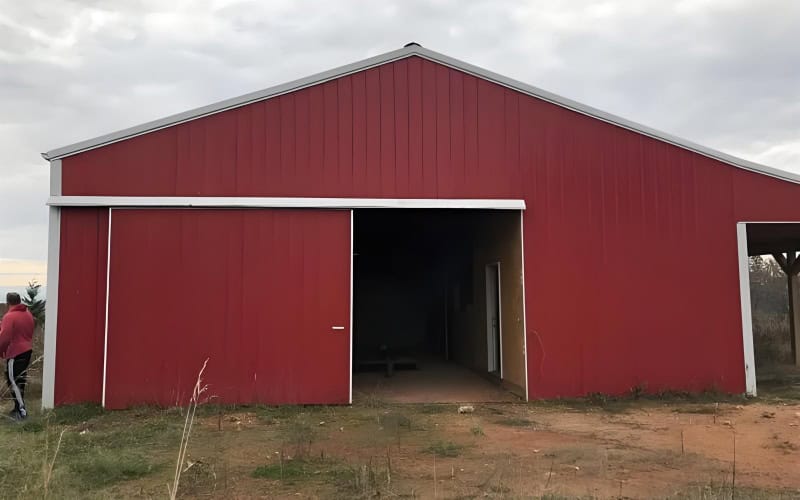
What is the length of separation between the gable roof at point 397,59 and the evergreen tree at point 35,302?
10.5m

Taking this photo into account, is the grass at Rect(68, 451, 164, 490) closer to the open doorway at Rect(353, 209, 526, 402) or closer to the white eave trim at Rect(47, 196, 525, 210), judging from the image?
the white eave trim at Rect(47, 196, 525, 210)

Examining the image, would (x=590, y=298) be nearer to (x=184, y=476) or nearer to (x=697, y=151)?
(x=697, y=151)

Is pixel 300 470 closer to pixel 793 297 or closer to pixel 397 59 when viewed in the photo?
pixel 397 59

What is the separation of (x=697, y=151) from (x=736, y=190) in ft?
2.91

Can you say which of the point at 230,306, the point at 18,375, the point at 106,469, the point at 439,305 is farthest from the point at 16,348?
the point at 439,305

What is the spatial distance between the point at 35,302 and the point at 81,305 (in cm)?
1137

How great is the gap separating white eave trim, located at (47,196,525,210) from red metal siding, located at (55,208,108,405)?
199 millimetres

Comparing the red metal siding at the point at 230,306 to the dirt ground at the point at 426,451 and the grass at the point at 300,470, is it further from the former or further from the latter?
the grass at the point at 300,470

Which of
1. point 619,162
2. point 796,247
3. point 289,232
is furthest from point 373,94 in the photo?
point 796,247

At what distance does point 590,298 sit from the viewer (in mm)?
9344

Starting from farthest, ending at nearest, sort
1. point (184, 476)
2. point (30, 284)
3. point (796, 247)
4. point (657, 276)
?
point (30, 284)
point (796, 247)
point (657, 276)
point (184, 476)

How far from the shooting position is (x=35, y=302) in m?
18.1

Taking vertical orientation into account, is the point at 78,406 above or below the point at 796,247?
below

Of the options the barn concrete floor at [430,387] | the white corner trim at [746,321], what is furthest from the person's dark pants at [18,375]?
the white corner trim at [746,321]
